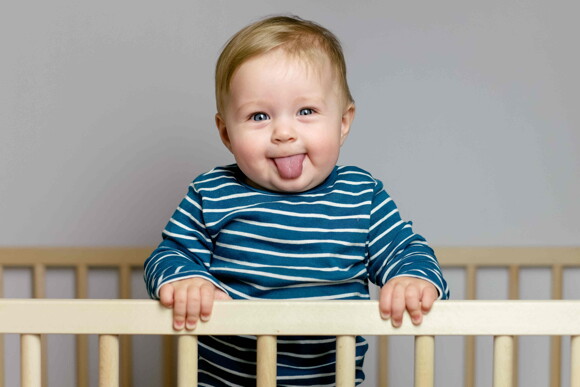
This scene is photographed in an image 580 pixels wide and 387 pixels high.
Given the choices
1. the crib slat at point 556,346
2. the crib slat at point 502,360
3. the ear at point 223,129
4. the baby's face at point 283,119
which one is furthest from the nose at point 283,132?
the crib slat at point 556,346

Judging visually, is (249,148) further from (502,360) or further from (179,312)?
(502,360)

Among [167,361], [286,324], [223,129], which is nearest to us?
[286,324]

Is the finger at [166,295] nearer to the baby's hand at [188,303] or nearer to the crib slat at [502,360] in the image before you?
the baby's hand at [188,303]

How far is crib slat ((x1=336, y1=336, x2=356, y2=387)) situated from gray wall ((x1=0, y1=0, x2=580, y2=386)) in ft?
2.58

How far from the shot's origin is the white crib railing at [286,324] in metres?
0.86

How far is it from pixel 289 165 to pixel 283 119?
0.05 m

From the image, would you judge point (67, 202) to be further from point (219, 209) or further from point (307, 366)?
point (307, 366)

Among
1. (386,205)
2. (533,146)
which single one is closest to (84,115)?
(386,205)

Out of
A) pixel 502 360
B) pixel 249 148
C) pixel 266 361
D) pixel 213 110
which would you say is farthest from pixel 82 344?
pixel 502 360

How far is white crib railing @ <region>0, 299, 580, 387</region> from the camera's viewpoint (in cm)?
86

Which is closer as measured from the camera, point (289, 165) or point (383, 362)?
point (289, 165)

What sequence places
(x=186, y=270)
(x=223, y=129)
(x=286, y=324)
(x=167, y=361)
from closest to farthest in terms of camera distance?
Result: (x=286, y=324) < (x=186, y=270) < (x=223, y=129) < (x=167, y=361)

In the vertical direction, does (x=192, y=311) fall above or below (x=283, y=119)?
below

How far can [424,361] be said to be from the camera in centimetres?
86
